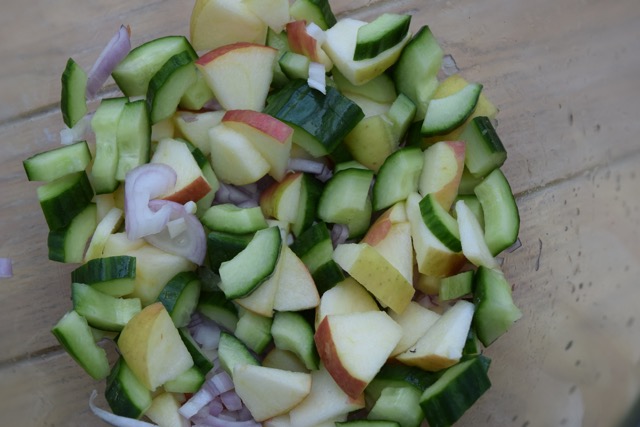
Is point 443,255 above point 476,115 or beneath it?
beneath

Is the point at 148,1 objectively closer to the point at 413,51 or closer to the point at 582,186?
the point at 413,51

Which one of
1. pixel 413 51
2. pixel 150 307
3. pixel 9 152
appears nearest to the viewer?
pixel 150 307

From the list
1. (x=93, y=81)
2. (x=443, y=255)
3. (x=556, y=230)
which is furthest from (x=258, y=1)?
(x=556, y=230)

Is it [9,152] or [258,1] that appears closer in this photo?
[258,1]

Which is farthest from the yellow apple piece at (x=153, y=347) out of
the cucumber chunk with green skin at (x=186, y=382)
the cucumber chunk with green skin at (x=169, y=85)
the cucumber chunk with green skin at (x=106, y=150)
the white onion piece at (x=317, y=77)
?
the white onion piece at (x=317, y=77)

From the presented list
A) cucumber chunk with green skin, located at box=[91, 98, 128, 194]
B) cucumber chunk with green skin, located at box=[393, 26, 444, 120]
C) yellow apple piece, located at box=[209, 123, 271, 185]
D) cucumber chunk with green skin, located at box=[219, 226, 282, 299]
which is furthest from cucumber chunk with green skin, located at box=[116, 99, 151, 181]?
cucumber chunk with green skin, located at box=[393, 26, 444, 120]

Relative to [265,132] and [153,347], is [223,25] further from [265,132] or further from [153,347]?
[153,347]

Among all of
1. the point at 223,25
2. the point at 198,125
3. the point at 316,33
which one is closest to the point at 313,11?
the point at 316,33

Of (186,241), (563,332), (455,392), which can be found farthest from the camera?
(563,332)
